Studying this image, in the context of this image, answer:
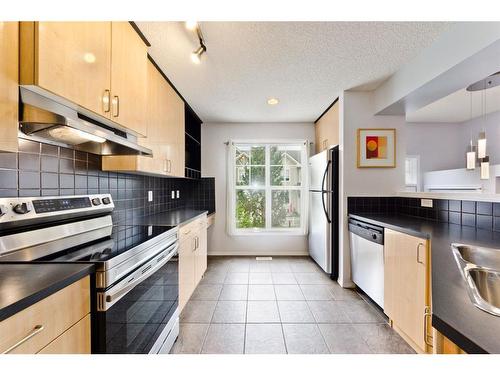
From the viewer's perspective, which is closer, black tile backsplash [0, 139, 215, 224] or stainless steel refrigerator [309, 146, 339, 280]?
black tile backsplash [0, 139, 215, 224]

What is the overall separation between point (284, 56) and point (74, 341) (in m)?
2.23

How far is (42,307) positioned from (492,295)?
1.47 metres

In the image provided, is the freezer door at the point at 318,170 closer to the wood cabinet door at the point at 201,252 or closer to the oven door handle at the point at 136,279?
the wood cabinet door at the point at 201,252

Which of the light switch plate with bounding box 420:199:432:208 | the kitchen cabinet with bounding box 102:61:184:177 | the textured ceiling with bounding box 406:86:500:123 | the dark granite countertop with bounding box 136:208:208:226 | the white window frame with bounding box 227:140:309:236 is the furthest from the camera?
the white window frame with bounding box 227:140:309:236

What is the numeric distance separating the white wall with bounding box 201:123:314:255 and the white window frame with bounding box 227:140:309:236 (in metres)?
0.08

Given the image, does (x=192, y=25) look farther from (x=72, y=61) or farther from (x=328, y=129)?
(x=328, y=129)

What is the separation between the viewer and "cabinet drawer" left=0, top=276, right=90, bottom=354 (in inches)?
24.4

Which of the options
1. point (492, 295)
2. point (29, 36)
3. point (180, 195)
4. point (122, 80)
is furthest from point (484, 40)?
Answer: point (180, 195)

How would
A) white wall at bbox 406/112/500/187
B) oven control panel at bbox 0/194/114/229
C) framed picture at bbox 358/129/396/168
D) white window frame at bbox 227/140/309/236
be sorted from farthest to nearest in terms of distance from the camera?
white wall at bbox 406/112/500/187, white window frame at bbox 227/140/309/236, framed picture at bbox 358/129/396/168, oven control panel at bbox 0/194/114/229

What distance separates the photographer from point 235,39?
1.82 m

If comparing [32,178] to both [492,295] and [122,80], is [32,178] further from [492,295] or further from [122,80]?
[492,295]

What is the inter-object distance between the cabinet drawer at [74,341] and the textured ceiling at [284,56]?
178 centimetres

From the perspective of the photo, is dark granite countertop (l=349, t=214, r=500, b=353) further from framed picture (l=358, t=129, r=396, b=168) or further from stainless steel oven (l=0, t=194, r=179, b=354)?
framed picture (l=358, t=129, r=396, b=168)

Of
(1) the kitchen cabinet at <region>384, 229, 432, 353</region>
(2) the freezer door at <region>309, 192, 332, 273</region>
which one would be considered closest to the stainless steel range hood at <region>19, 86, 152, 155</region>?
(1) the kitchen cabinet at <region>384, 229, 432, 353</region>
